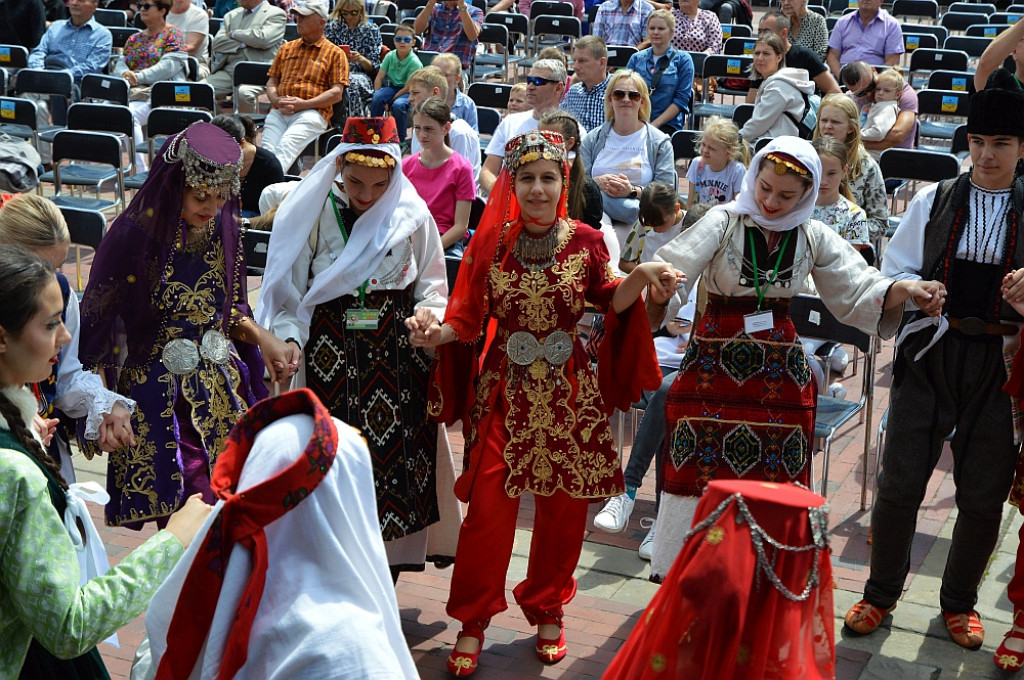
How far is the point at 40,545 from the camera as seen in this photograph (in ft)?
7.25

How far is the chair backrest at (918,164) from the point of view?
26.2 feet

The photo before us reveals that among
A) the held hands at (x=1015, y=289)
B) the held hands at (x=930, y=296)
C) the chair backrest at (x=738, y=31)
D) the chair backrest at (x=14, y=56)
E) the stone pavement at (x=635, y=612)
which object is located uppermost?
the chair backrest at (x=738, y=31)

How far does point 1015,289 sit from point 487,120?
22.4 feet

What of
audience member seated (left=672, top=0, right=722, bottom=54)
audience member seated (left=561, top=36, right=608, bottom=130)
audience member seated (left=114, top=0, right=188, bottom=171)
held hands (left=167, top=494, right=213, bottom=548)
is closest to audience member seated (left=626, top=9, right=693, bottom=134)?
audience member seated (left=561, top=36, right=608, bottom=130)

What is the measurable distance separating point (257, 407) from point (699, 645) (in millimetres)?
997

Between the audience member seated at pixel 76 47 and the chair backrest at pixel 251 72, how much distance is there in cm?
152

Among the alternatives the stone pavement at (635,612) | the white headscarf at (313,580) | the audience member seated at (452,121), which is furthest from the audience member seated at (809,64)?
the white headscarf at (313,580)

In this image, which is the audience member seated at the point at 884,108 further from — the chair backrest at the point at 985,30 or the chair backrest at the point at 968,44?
the chair backrest at the point at 985,30

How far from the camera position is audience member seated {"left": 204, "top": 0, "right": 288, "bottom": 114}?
11695mm

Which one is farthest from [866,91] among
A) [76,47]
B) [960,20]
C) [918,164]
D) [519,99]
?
[76,47]

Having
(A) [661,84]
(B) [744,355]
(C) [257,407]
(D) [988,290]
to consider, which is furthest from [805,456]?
(A) [661,84]

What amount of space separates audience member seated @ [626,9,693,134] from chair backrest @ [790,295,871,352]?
15.3 feet

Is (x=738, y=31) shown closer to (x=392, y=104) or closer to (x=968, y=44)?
(x=968, y=44)

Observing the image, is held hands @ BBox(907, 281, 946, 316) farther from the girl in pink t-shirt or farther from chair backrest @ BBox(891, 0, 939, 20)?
chair backrest @ BBox(891, 0, 939, 20)
